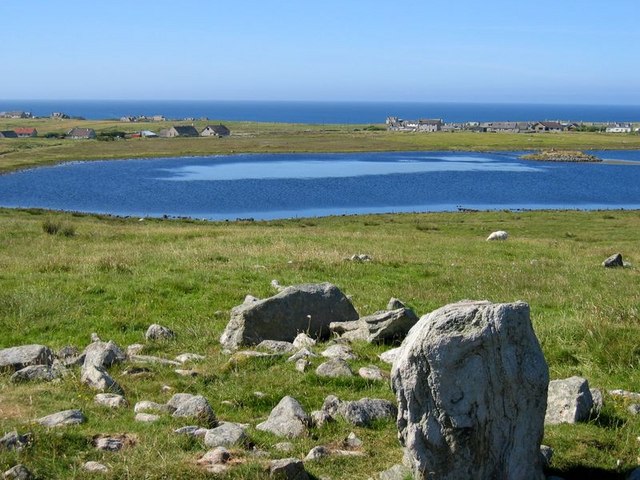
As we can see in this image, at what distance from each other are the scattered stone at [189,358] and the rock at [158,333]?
1492mm

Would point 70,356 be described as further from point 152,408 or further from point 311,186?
point 311,186

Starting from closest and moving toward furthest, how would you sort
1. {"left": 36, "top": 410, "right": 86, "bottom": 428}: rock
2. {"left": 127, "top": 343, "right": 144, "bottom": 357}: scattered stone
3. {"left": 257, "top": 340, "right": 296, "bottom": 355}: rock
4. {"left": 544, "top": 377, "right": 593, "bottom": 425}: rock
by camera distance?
{"left": 36, "top": 410, "right": 86, "bottom": 428}: rock < {"left": 544, "top": 377, "right": 593, "bottom": 425}: rock < {"left": 257, "top": 340, "right": 296, "bottom": 355}: rock < {"left": 127, "top": 343, "right": 144, "bottom": 357}: scattered stone

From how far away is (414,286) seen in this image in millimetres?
20312

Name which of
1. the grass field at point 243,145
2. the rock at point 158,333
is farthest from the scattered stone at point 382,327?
the grass field at point 243,145

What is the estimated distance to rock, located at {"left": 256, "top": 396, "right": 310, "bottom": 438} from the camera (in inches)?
353

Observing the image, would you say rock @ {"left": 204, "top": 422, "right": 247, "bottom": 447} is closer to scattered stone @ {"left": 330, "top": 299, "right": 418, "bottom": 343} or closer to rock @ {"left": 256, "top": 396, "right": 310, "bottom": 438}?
rock @ {"left": 256, "top": 396, "right": 310, "bottom": 438}

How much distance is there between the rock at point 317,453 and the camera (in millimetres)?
8180

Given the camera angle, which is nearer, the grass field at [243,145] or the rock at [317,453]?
the rock at [317,453]

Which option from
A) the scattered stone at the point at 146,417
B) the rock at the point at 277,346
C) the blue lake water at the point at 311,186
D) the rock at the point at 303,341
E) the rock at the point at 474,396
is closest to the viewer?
the rock at the point at 474,396

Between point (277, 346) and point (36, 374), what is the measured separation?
409cm

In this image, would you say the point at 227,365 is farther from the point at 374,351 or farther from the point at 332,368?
the point at 374,351

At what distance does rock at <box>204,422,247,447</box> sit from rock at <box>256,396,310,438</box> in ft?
1.58

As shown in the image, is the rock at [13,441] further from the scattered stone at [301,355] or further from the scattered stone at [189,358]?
the scattered stone at [301,355]

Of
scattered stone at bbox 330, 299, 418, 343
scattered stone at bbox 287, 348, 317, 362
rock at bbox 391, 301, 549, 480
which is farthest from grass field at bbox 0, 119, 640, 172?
rock at bbox 391, 301, 549, 480
